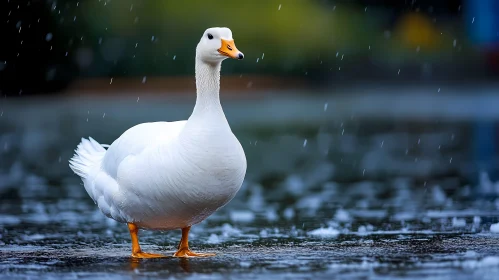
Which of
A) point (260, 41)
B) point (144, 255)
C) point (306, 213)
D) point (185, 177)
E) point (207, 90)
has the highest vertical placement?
point (260, 41)

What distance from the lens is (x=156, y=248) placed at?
7852 millimetres

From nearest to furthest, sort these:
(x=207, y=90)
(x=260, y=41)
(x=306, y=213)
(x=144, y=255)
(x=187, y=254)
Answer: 1. (x=207, y=90)
2. (x=144, y=255)
3. (x=187, y=254)
4. (x=306, y=213)
5. (x=260, y=41)

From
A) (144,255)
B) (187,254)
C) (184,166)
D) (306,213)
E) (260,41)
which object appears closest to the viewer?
(184,166)

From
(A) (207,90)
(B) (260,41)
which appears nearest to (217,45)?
(A) (207,90)

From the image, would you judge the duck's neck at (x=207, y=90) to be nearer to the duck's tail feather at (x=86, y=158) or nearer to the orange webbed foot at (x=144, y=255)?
the orange webbed foot at (x=144, y=255)

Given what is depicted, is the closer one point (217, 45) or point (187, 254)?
point (217, 45)

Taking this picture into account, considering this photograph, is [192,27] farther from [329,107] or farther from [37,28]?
[329,107]

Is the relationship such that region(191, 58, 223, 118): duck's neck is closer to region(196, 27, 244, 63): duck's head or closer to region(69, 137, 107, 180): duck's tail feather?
region(196, 27, 244, 63): duck's head

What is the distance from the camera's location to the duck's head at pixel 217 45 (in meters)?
6.70

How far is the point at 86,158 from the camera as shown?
8.09 m

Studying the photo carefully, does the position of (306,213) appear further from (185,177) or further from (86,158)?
(185,177)

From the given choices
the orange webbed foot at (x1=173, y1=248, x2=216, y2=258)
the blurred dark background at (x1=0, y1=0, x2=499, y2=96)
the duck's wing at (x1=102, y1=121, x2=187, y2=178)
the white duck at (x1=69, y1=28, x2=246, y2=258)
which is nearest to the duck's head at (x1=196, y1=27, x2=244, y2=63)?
the white duck at (x1=69, y1=28, x2=246, y2=258)

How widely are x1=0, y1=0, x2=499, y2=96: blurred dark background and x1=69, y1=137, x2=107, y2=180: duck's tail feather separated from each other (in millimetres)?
27696

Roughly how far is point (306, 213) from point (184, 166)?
369 centimetres
